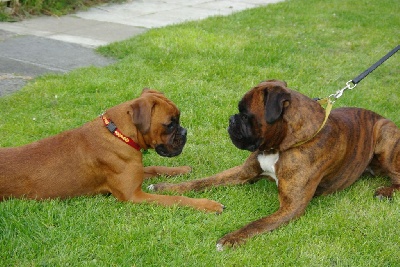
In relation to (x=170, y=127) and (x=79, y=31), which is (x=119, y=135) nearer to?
(x=170, y=127)

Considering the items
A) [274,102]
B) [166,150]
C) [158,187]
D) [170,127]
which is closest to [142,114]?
[170,127]

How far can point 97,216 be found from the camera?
15.5ft

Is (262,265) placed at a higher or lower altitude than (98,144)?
lower

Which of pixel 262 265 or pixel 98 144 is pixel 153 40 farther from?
pixel 262 265

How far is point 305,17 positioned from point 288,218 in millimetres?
8981

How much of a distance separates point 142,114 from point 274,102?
113 centimetres

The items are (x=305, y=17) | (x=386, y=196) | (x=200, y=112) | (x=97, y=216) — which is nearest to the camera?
(x=97, y=216)

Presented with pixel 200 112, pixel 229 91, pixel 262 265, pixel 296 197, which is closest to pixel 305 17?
pixel 229 91

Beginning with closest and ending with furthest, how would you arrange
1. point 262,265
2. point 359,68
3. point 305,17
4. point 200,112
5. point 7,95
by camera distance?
point 262,265 < point 200,112 < point 7,95 < point 359,68 < point 305,17

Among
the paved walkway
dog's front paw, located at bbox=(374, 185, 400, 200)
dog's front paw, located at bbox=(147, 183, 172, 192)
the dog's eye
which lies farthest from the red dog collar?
the paved walkway

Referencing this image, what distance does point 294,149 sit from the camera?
489 cm

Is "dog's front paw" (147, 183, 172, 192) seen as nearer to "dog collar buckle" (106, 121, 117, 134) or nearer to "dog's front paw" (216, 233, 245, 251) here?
"dog collar buckle" (106, 121, 117, 134)

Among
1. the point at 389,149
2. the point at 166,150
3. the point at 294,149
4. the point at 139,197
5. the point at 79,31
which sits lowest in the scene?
the point at 79,31

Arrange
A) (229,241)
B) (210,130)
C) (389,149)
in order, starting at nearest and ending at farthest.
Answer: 1. (229,241)
2. (389,149)
3. (210,130)
